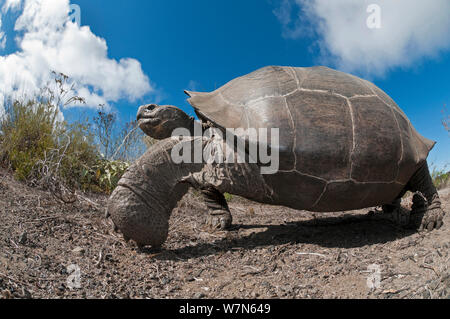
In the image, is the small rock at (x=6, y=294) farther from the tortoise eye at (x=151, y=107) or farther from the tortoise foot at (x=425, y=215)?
the tortoise foot at (x=425, y=215)

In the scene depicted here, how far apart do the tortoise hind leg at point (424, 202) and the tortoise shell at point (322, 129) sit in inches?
21.4

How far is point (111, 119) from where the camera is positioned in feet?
32.5

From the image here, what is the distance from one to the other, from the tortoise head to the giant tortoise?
0.90 feet

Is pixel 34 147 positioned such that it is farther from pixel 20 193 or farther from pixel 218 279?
pixel 218 279

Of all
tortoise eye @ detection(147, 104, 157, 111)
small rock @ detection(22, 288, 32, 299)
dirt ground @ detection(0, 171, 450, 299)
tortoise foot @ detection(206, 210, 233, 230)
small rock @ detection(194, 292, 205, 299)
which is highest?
tortoise eye @ detection(147, 104, 157, 111)

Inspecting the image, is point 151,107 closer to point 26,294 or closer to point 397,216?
point 26,294

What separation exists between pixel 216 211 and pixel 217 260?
1391mm

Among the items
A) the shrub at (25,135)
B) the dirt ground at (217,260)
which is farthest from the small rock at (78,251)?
the shrub at (25,135)

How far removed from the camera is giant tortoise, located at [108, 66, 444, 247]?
325 centimetres

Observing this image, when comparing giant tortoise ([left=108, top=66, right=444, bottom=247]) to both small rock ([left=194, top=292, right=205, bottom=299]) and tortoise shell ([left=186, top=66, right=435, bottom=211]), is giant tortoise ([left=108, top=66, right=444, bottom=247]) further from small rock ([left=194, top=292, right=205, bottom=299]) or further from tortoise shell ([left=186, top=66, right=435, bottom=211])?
small rock ([left=194, top=292, right=205, bottom=299])

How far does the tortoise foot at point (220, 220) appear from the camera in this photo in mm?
4590

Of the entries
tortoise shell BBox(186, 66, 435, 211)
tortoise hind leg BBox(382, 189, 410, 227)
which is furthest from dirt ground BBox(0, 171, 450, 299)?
tortoise shell BBox(186, 66, 435, 211)

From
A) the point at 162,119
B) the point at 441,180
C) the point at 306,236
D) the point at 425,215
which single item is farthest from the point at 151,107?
the point at 441,180
